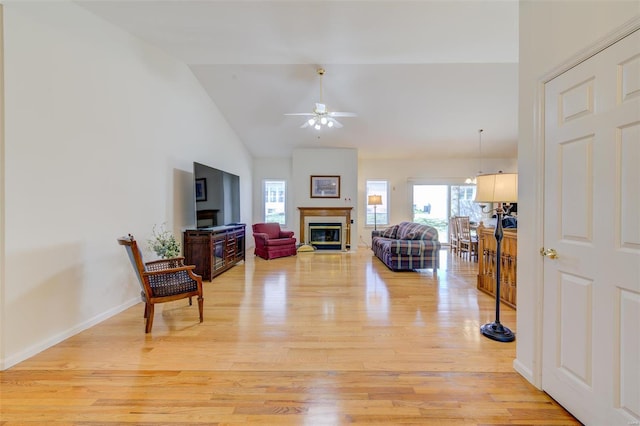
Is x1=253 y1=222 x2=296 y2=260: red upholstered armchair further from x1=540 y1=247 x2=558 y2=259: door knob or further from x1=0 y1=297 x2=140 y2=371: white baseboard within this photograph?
x1=540 y1=247 x2=558 y2=259: door knob

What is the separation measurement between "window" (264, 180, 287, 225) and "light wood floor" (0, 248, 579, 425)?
189 inches

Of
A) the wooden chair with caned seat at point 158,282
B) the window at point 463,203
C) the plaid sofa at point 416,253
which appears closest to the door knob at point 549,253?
the wooden chair with caned seat at point 158,282

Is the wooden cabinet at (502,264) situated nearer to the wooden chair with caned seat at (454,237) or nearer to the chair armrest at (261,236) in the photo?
the wooden chair with caned seat at (454,237)

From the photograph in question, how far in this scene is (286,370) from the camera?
1982mm

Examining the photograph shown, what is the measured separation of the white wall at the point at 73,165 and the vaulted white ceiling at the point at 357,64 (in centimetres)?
48

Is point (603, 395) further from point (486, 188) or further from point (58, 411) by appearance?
point (58, 411)

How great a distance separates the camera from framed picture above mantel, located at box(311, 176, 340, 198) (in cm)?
742

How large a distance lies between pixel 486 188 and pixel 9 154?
12.8ft

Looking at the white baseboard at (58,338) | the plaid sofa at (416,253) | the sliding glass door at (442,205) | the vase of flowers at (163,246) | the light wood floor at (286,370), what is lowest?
the light wood floor at (286,370)

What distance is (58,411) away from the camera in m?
1.60

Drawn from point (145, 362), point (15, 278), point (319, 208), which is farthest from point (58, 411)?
point (319, 208)

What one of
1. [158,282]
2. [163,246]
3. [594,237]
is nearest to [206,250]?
[163,246]

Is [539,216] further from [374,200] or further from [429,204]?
[429,204]

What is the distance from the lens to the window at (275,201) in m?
8.09
